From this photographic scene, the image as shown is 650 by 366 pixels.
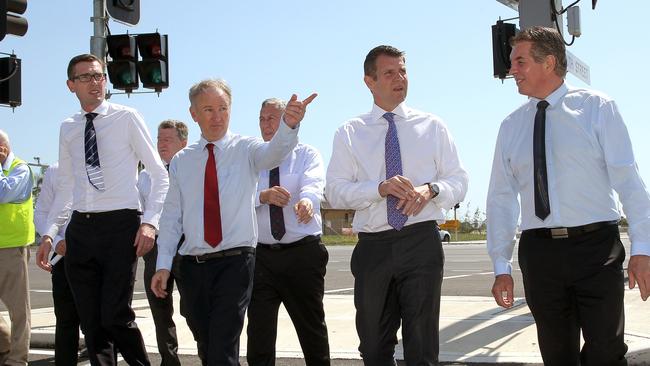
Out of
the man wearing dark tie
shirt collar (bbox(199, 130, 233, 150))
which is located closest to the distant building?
the man wearing dark tie

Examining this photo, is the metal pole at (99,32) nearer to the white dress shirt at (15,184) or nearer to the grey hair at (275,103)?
the white dress shirt at (15,184)

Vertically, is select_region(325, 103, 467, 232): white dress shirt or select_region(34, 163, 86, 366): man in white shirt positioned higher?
select_region(325, 103, 467, 232): white dress shirt

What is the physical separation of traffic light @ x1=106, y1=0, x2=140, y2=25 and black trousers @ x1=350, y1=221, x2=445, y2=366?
6943 mm

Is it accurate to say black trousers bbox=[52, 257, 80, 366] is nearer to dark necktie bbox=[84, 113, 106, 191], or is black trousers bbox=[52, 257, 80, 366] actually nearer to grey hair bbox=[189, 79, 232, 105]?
dark necktie bbox=[84, 113, 106, 191]

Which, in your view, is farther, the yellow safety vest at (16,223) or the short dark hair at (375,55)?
the yellow safety vest at (16,223)

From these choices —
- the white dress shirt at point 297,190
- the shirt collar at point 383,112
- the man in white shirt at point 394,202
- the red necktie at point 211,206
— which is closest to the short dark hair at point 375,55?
the man in white shirt at point 394,202

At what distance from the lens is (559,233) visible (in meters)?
4.36

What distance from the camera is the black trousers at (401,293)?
5.03 m

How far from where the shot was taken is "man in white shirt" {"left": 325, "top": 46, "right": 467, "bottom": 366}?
5.04m

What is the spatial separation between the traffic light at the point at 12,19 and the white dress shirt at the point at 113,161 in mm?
1563

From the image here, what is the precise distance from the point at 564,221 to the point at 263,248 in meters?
2.81

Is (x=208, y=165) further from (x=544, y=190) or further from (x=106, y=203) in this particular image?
(x=544, y=190)

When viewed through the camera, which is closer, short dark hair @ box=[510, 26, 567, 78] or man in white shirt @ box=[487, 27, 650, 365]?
man in white shirt @ box=[487, 27, 650, 365]

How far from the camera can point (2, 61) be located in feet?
34.5
